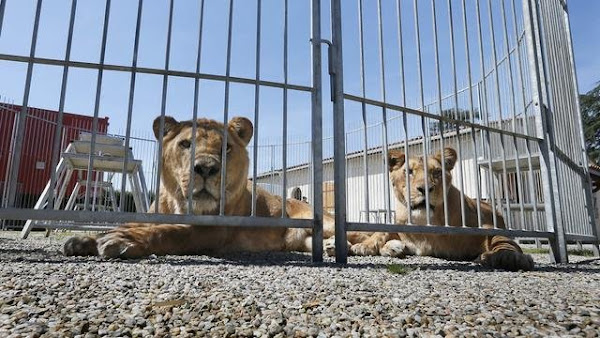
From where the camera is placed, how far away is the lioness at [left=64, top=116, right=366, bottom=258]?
3084mm

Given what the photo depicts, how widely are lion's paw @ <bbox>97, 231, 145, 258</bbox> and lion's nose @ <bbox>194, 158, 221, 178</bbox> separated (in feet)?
2.72

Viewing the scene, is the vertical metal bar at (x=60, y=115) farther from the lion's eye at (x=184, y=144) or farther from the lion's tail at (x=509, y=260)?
the lion's tail at (x=509, y=260)

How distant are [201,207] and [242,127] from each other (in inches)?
45.0

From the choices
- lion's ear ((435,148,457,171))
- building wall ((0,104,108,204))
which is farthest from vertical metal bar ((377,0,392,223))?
building wall ((0,104,108,204))

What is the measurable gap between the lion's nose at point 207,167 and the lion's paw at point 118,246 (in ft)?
2.72

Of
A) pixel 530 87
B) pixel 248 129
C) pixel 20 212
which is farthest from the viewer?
pixel 530 87

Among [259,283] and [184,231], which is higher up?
[184,231]

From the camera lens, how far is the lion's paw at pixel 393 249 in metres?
4.44

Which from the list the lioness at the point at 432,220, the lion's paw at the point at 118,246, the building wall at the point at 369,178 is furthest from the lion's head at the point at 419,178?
the building wall at the point at 369,178

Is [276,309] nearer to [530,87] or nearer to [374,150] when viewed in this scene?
[530,87]

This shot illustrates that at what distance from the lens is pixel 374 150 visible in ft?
34.3

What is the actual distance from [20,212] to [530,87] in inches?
209

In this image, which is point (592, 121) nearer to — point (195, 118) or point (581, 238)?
point (581, 238)

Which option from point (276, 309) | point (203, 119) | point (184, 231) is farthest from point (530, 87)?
point (276, 309)
